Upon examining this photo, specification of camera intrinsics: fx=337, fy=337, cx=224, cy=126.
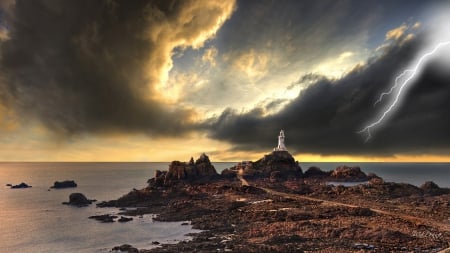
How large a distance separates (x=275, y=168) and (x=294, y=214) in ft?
210

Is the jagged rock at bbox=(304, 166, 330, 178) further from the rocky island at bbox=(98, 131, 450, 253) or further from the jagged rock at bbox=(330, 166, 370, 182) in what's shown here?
the rocky island at bbox=(98, 131, 450, 253)

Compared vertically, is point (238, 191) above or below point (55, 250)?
above

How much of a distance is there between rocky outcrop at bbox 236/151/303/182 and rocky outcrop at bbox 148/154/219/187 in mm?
12815

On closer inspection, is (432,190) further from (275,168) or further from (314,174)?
(275,168)

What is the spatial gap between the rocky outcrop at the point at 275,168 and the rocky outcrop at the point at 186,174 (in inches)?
505

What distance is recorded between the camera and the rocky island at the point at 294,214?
132 ft

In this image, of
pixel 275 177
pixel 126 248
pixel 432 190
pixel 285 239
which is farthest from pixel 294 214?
pixel 275 177

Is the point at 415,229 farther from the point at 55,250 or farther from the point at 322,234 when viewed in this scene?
the point at 55,250

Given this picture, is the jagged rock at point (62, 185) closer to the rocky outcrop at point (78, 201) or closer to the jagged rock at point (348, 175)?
the rocky outcrop at point (78, 201)

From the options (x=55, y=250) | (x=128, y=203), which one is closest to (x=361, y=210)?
(x=55, y=250)

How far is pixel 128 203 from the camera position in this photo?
271ft

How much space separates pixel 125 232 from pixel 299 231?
1106 inches

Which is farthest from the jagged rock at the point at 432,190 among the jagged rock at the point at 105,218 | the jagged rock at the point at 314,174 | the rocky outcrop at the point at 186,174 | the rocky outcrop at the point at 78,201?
the rocky outcrop at the point at 78,201

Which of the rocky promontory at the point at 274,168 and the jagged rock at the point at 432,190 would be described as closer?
the jagged rock at the point at 432,190
